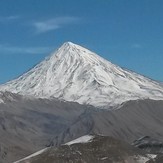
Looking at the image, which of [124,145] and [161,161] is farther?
[124,145]

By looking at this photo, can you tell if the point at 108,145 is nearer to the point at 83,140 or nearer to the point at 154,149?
the point at 83,140

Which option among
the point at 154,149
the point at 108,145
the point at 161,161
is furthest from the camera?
the point at 154,149

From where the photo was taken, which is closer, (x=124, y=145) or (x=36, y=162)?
(x=36, y=162)

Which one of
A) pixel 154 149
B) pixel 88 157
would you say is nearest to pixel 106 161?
pixel 88 157

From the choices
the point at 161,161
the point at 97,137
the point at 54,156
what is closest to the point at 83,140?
the point at 97,137

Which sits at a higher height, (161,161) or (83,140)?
(83,140)

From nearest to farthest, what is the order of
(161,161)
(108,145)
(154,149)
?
(161,161) < (108,145) < (154,149)

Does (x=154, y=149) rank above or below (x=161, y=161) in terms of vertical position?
above

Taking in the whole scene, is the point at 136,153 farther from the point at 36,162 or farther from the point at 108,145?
the point at 36,162
